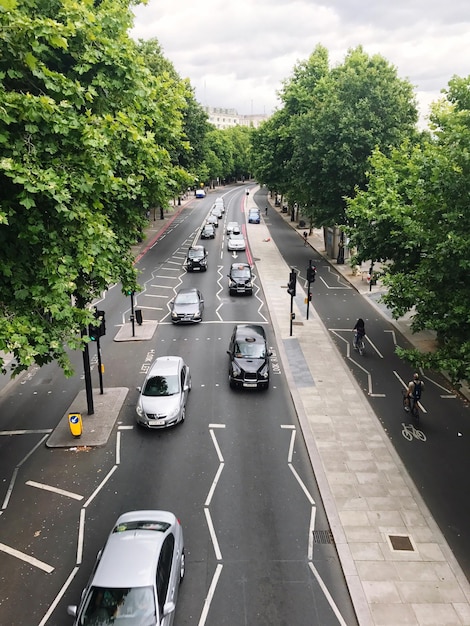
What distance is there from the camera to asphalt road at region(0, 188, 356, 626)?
29.5 ft

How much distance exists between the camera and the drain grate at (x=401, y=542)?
10197 mm

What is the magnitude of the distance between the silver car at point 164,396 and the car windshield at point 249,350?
8.12 ft

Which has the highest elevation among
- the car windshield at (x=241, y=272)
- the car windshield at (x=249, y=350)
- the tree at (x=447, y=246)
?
the tree at (x=447, y=246)

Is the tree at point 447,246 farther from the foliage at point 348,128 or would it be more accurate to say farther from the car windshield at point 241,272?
the foliage at point 348,128

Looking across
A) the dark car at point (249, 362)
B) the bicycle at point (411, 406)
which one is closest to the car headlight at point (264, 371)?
the dark car at point (249, 362)

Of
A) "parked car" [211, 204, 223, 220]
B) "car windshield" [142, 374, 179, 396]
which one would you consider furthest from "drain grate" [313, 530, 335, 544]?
"parked car" [211, 204, 223, 220]

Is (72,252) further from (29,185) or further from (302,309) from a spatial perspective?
(302,309)

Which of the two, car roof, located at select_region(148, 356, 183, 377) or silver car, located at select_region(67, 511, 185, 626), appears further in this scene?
car roof, located at select_region(148, 356, 183, 377)

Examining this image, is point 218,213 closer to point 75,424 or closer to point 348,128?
point 348,128

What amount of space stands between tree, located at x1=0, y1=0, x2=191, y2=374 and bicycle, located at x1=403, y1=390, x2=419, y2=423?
11.0 meters

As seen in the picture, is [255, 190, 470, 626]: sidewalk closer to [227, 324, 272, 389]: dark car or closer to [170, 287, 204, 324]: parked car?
[227, 324, 272, 389]: dark car

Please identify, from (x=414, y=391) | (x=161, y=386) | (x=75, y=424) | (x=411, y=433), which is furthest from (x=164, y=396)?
(x=414, y=391)

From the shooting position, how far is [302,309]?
27.9 meters

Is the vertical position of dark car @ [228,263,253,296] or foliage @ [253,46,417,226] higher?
foliage @ [253,46,417,226]
